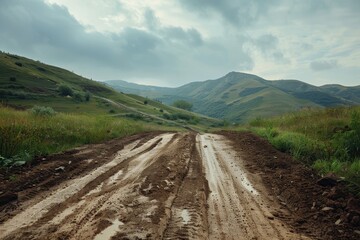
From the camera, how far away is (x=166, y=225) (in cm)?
443

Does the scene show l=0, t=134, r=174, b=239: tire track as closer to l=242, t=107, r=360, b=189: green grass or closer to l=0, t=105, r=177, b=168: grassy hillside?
l=0, t=105, r=177, b=168: grassy hillside

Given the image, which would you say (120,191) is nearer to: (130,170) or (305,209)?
(130,170)

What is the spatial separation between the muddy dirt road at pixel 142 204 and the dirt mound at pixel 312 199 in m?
0.28

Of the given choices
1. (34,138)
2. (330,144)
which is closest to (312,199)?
(330,144)

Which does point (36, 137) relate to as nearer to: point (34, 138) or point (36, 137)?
point (36, 137)

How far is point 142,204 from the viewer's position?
528 cm

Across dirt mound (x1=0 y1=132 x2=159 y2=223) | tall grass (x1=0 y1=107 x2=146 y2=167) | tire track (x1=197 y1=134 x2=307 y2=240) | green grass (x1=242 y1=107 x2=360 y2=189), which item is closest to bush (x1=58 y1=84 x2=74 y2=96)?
tall grass (x1=0 y1=107 x2=146 y2=167)

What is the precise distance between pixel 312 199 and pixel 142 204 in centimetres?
359

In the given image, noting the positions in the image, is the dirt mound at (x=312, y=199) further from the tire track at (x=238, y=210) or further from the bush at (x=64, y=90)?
the bush at (x=64, y=90)

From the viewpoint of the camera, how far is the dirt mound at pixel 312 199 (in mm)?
4699

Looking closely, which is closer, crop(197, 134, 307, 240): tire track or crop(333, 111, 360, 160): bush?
crop(197, 134, 307, 240): tire track

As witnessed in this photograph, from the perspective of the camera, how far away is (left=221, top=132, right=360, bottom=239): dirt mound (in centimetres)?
470

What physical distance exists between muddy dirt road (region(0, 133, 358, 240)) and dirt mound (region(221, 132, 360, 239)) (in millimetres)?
276

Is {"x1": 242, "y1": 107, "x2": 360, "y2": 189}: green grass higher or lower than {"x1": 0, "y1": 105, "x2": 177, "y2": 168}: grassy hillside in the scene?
higher
